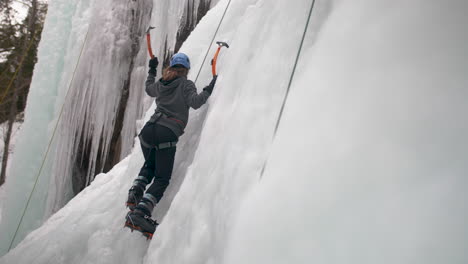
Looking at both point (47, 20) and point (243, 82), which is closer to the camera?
point (243, 82)

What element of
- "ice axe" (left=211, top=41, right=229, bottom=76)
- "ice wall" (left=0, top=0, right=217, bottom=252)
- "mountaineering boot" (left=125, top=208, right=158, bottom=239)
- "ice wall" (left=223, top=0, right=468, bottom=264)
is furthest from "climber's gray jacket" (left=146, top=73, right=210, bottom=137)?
"ice wall" (left=0, top=0, right=217, bottom=252)

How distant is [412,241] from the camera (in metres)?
0.94

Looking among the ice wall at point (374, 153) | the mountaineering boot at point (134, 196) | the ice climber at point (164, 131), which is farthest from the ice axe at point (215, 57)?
the ice wall at point (374, 153)

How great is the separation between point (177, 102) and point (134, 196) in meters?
0.65

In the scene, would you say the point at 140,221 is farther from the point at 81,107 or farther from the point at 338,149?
the point at 81,107

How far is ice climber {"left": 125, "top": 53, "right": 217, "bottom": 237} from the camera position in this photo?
2.43 m

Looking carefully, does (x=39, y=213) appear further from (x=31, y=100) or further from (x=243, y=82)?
(x=243, y=82)

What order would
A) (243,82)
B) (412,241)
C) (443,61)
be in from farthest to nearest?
(243,82) → (443,61) → (412,241)

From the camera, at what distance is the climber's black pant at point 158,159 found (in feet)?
7.96

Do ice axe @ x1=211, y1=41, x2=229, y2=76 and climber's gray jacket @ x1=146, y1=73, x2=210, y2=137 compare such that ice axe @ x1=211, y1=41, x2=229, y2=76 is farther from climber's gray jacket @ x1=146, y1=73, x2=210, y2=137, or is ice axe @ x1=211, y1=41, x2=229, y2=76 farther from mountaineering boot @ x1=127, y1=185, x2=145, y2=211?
mountaineering boot @ x1=127, y1=185, x2=145, y2=211

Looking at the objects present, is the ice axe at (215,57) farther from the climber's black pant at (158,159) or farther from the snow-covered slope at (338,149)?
the climber's black pant at (158,159)

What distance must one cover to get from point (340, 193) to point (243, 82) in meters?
1.08

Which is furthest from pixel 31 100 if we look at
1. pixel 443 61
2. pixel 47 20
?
pixel 443 61

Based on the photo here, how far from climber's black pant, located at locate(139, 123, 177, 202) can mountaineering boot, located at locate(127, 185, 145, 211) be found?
0.31ft
